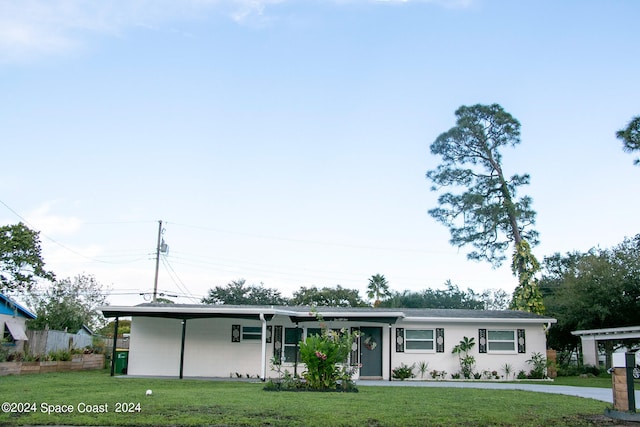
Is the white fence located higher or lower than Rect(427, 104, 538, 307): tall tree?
lower

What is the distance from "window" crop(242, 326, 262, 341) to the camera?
21281mm

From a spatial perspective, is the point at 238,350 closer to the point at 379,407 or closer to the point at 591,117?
the point at 379,407

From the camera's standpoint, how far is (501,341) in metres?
21.9

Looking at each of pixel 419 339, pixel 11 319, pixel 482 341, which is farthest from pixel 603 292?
pixel 11 319

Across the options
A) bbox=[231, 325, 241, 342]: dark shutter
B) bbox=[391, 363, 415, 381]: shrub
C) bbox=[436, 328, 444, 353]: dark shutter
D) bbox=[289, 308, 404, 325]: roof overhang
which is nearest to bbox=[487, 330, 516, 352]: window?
bbox=[436, 328, 444, 353]: dark shutter

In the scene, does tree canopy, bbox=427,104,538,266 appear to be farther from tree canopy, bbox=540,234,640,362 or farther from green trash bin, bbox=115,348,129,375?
green trash bin, bbox=115,348,129,375

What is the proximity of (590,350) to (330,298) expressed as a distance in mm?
21204

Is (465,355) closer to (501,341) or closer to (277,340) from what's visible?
(501,341)

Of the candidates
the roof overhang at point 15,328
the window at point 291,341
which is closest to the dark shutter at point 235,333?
the window at point 291,341

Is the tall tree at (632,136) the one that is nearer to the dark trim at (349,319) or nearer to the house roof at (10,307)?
the dark trim at (349,319)

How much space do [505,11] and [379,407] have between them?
40.9ft

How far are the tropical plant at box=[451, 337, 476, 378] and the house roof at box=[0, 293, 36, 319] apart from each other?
20.2m

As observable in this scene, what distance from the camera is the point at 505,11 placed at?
55.3 feet

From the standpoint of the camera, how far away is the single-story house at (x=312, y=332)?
20938mm
